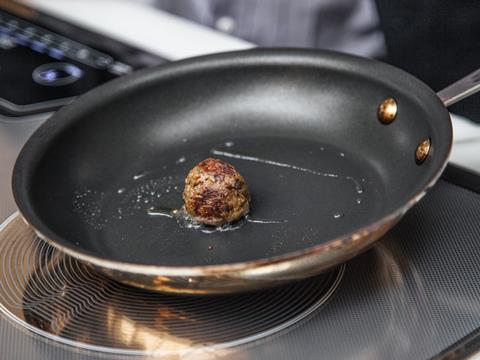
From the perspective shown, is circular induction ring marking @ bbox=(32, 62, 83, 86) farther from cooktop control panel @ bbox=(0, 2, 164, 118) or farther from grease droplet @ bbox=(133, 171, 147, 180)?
grease droplet @ bbox=(133, 171, 147, 180)

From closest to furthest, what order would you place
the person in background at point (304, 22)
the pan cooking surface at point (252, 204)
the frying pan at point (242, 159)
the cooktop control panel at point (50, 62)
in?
the frying pan at point (242, 159), the pan cooking surface at point (252, 204), the cooktop control panel at point (50, 62), the person in background at point (304, 22)

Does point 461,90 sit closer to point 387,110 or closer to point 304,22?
point 387,110

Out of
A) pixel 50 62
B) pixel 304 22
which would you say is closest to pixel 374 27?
pixel 304 22

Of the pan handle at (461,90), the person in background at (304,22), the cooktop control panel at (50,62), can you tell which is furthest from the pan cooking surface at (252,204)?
the person in background at (304,22)

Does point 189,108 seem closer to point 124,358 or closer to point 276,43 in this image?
point 124,358

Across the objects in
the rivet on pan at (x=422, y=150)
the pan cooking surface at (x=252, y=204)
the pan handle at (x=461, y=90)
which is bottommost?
the pan cooking surface at (x=252, y=204)

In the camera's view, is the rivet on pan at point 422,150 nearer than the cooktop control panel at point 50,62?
Yes

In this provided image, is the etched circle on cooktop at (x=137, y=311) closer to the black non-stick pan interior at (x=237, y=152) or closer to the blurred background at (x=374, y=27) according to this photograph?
the black non-stick pan interior at (x=237, y=152)

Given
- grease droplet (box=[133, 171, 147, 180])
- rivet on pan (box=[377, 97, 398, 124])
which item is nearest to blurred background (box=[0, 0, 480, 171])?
rivet on pan (box=[377, 97, 398, 124])
